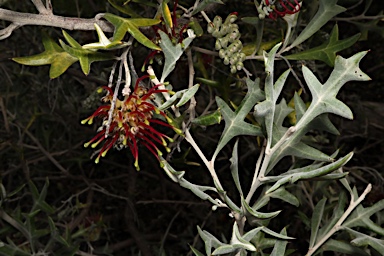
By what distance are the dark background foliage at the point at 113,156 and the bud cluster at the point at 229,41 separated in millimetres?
593

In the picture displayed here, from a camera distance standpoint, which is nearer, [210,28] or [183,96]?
[183,96]

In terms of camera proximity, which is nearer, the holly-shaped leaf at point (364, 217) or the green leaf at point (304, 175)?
the green leaf at point (304, 175)

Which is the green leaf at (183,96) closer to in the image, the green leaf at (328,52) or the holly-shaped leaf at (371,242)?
the green leaf at (328,52)

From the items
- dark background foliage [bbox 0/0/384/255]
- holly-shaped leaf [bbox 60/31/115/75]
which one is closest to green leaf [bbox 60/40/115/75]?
holly-shaped leaf [bbox 60/31/115/75]

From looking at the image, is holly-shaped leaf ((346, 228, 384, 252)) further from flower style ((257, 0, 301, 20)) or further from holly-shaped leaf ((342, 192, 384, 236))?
flower style ((257, 0, 301, 20))

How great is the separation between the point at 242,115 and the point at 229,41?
0.09 meters

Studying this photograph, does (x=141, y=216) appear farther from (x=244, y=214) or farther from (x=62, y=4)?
(x=244, y=214)

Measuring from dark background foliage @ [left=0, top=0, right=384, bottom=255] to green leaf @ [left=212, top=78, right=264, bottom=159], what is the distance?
634 mm

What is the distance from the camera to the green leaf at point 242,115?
0.70m

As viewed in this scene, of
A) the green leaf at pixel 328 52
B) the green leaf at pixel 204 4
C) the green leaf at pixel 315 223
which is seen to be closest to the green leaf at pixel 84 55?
the green leaf at pixel 204 4

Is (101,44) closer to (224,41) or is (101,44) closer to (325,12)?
(224,41)

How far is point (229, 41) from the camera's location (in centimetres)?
74

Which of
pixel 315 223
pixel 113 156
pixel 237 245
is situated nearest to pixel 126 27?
pixel 237 245

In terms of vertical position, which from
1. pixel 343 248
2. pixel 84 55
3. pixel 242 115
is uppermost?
pixel 84 55
